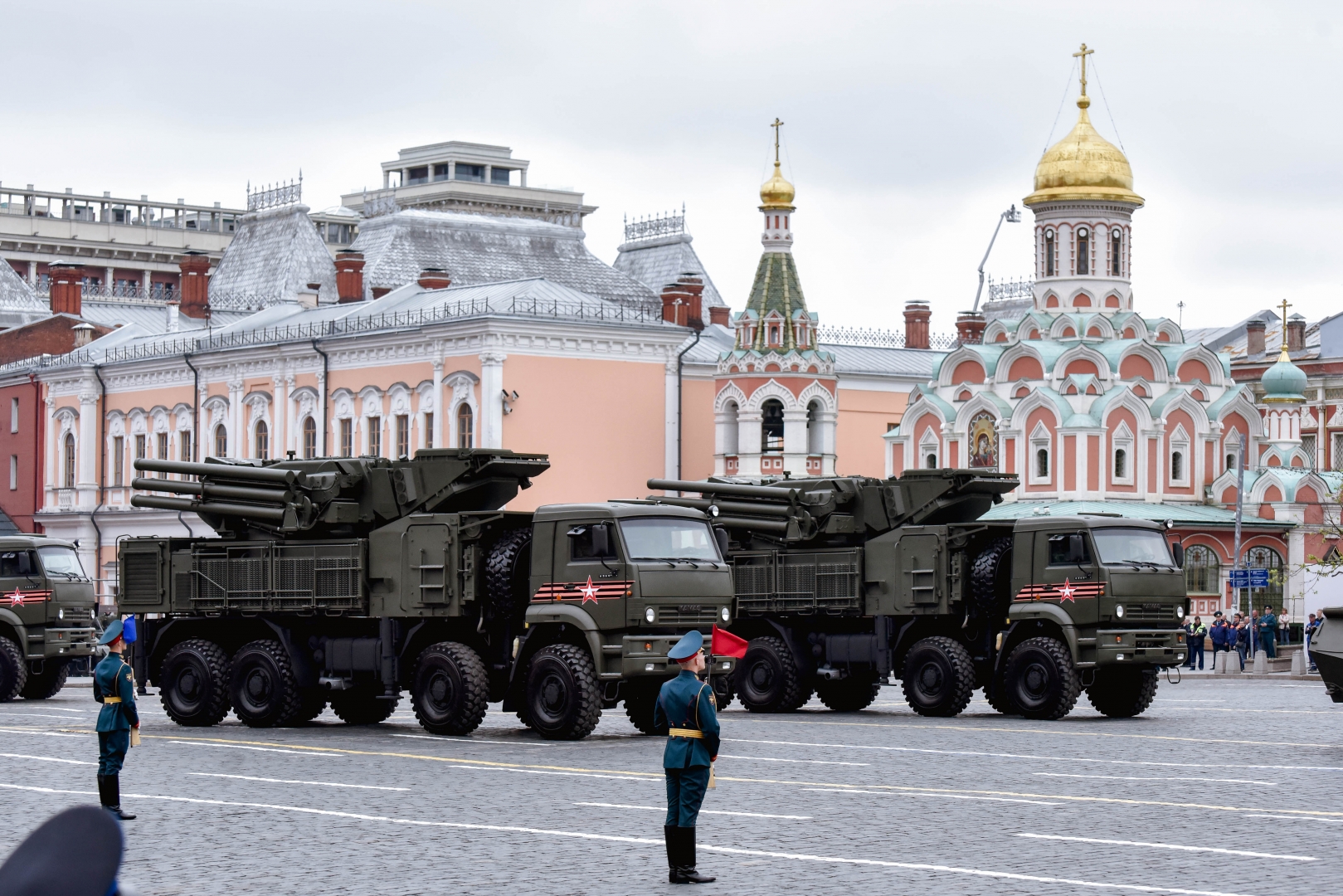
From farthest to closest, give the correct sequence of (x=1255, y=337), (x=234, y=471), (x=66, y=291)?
(x=1255, y=337) < (x=66, y=291) < (x=234, y=471)

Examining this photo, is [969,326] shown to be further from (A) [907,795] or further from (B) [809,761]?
(A) [907,795]

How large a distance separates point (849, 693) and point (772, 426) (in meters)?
32.1

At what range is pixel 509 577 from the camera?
939 inches

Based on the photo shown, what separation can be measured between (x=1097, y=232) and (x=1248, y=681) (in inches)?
922

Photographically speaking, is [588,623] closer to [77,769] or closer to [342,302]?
[77,769]

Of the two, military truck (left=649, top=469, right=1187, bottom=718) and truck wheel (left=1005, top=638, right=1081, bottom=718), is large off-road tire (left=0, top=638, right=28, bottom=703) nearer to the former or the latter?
military truck (left=649, top=469, right=1187, bottom=718)

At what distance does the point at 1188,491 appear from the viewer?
5856cm

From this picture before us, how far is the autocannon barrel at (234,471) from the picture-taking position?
25.7 meters

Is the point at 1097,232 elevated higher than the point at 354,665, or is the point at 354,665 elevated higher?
the point at 1097,232

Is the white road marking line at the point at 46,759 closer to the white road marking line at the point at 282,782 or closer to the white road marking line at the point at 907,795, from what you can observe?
the white road marking line at the point at 282,782

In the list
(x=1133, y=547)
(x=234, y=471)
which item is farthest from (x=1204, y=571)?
(x=234, y=471)

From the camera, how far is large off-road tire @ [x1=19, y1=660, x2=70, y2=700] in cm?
3234

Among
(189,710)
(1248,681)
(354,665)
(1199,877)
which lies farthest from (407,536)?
(1248,681)

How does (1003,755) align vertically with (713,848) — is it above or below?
below
